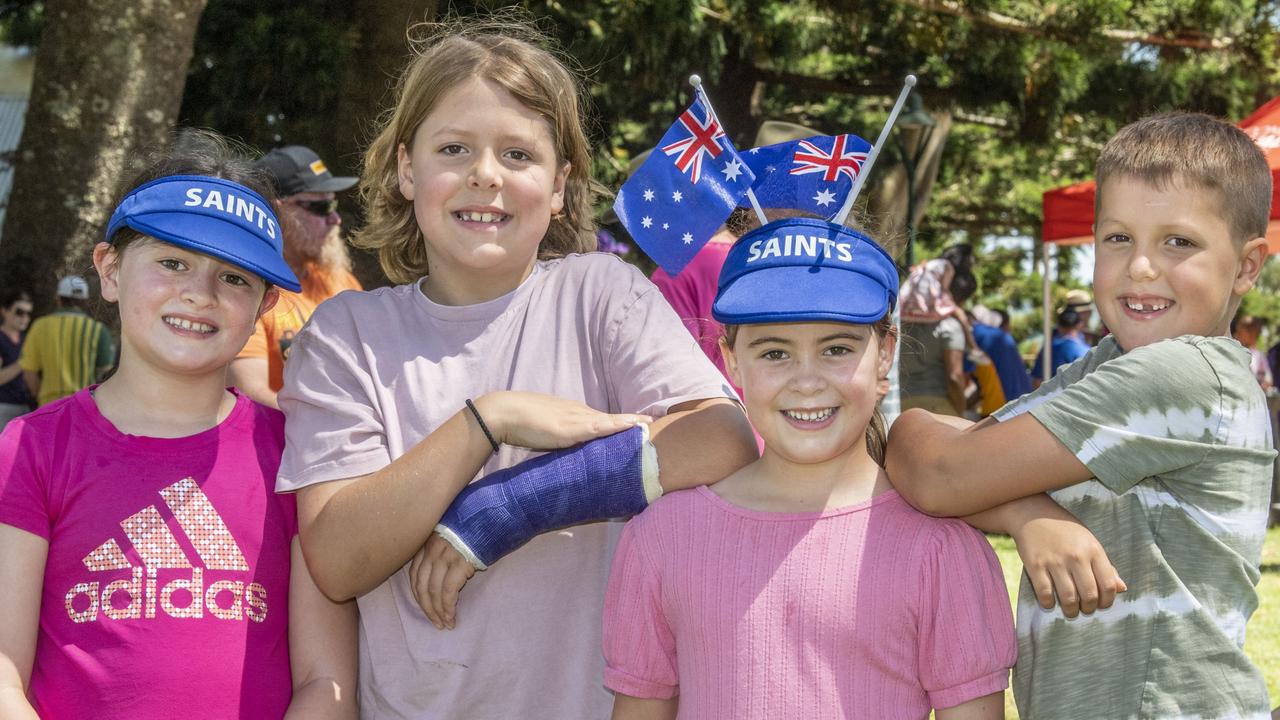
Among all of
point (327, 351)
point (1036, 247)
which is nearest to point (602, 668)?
point (327, 351)

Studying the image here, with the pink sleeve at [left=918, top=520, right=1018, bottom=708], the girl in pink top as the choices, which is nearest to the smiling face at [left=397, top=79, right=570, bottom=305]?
the girl in pink top

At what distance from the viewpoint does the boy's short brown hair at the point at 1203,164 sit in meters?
1.96

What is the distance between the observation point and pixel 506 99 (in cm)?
214

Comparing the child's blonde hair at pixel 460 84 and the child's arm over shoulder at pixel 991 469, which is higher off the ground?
the child's blonde hair at pixel 460 84

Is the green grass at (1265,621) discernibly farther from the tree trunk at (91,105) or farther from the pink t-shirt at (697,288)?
the tree trunk at (91,105)

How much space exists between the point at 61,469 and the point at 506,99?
94cm

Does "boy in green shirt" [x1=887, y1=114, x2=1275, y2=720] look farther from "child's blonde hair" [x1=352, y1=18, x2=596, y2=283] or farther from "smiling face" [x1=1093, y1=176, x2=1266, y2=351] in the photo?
"child's blonde hair" [x1=352, y1=18, x2=596, y2=283]

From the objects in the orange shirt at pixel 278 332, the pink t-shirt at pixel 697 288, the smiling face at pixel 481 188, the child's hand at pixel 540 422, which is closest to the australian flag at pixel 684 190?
the smiling face at pixel 481 188

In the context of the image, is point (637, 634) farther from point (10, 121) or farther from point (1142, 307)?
point (10, 121)

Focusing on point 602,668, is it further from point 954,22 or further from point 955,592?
point 954,22

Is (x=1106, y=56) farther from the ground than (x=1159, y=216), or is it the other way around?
(x=1106, y=56)

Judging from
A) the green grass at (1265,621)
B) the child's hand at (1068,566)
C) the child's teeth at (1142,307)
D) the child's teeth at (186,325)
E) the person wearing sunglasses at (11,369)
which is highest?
the child's teeth at (1142,307)

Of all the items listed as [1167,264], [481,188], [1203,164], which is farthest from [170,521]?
[1203,164]

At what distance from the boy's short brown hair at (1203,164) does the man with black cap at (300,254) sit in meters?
2.55
